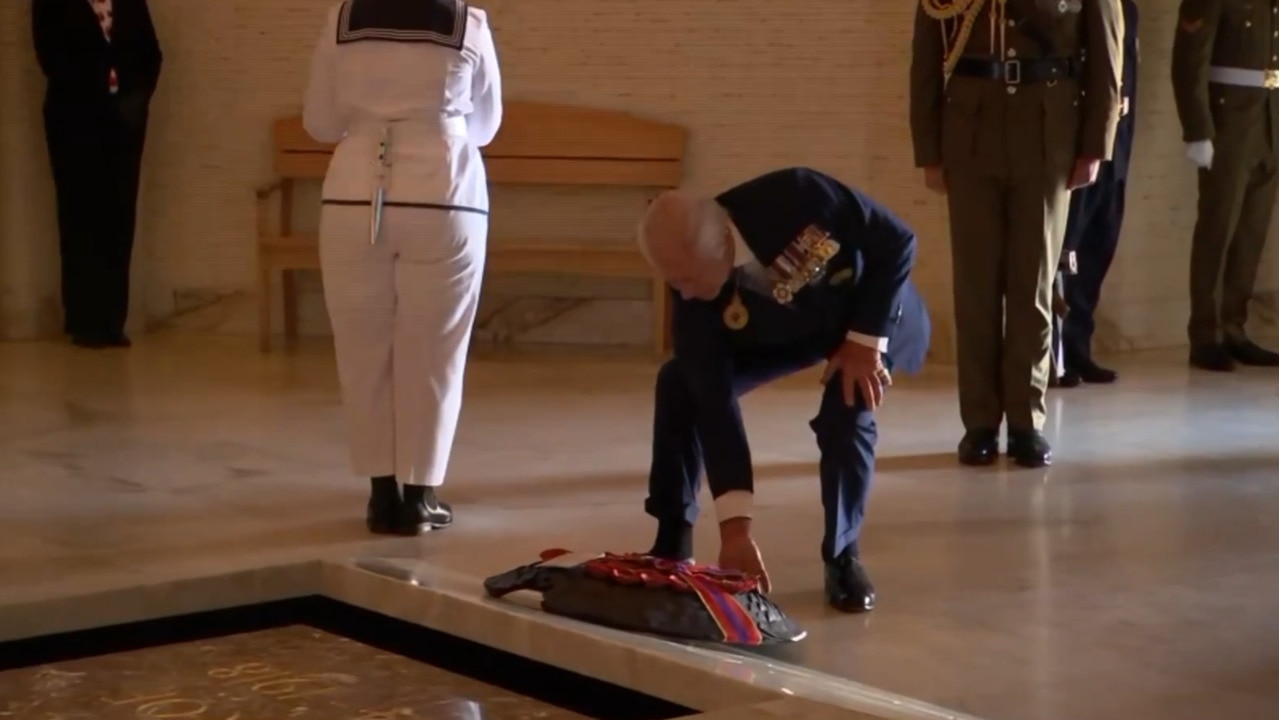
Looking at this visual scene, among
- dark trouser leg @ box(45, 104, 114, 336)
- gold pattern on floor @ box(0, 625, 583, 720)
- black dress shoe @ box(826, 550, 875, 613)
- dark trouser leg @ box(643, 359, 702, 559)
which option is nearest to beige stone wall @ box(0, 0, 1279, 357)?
dark trouser leg @ box(45, 104, 114, 336)

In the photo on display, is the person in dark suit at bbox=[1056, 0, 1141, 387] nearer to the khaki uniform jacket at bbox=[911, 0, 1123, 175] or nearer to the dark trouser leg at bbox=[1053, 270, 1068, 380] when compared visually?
the dark trouser leg at bbox=[1053, 270, 1068, 380]

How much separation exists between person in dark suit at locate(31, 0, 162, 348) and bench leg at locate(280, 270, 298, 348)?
711mm

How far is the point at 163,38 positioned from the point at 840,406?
5763 mm

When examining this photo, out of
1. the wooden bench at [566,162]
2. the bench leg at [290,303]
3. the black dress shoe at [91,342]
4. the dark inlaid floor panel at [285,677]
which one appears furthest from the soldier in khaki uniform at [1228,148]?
the black dress shoe at [91,342]

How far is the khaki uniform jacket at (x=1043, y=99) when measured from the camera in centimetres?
507

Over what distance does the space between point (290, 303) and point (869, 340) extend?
17.1ft

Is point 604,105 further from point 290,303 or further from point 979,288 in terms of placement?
point 979,288

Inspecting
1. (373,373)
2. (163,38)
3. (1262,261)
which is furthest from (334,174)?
(1262,261)

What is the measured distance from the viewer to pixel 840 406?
362 cm

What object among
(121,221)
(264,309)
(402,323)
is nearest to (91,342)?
(121,221)

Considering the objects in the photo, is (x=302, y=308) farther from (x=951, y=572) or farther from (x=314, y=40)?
(x=951, y=572)

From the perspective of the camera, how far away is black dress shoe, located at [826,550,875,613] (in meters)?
3.64

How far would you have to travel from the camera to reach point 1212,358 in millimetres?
7371

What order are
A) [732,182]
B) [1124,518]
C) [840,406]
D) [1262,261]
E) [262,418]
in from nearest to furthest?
[840,406], [1124,518], [262,418], [732,182], [1262,261]
